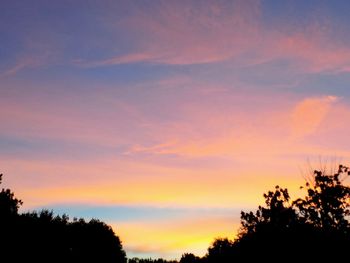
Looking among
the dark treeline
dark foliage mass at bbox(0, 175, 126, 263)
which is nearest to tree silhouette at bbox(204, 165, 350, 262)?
the dark treeline

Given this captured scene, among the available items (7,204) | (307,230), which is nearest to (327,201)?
Result: (307,230)

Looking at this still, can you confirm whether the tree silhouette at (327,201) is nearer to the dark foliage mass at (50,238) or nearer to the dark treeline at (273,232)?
the dark treeline at (273,232)

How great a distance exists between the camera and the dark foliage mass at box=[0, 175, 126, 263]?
64.2 m

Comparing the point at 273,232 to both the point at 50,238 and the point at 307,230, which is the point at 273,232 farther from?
the point at 50,238

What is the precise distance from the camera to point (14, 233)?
6538cm

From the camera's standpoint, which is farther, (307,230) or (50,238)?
(50,238)

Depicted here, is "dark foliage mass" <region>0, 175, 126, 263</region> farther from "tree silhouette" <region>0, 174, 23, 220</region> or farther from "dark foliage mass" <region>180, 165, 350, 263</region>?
"dark foliage mass" <region>180, 165, 350, 263</region>

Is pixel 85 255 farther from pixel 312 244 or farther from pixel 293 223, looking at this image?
pixel 312 244

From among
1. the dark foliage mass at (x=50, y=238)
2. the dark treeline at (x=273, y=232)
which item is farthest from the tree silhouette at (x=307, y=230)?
the dark foliage mass at (x=50, y=238)

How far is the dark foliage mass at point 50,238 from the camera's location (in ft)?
211

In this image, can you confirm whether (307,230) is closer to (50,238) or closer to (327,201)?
(327,201)

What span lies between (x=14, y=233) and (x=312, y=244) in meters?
45.9

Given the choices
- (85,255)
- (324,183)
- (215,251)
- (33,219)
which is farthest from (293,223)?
(215,251)

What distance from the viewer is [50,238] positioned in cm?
7975
